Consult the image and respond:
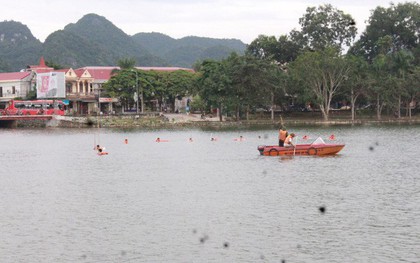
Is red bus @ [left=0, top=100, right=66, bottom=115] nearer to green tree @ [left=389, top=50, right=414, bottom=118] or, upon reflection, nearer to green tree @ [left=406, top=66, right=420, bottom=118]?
green tree @ [left=389, top=50, right=414, bottom=118]

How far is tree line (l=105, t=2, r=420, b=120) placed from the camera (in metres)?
117

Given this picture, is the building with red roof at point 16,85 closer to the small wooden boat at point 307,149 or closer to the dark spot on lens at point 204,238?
the small wooden boat at point 307,149

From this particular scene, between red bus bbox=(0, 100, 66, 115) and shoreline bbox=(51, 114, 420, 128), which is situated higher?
red bus bbox=(0, 100, 66, 115)

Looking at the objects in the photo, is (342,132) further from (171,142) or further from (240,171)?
(240,171)

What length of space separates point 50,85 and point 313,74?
61833mm

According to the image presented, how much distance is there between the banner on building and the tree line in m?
11.3

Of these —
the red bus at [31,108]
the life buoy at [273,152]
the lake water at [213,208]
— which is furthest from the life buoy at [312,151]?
the red bus at [31,108]

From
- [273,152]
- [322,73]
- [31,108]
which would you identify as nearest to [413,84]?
[322,73]

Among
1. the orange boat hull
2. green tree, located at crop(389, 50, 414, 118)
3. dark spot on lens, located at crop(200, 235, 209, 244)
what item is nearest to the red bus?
green tree, located at crop(389, 50, 414, 118)

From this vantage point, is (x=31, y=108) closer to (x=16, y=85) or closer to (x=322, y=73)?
(x=16, y=85)

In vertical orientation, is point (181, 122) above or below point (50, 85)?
below

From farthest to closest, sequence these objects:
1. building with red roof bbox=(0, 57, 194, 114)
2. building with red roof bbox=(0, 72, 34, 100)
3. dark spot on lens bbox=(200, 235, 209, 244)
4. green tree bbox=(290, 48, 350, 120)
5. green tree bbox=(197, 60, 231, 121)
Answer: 1. building with red roof bbox=(0, 72, 34, 100)
2. building with red roof bbox=(0, 57, 194, 114)
3. green tree bbox=(197, 60, 231, 121)
4. green tree bbox=(290, 48, 350, 120)
5. dark spot on lens bbox=(200, 235, 209, 244)

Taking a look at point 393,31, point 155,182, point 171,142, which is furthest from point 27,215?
point 393,31

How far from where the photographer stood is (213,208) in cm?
3675
